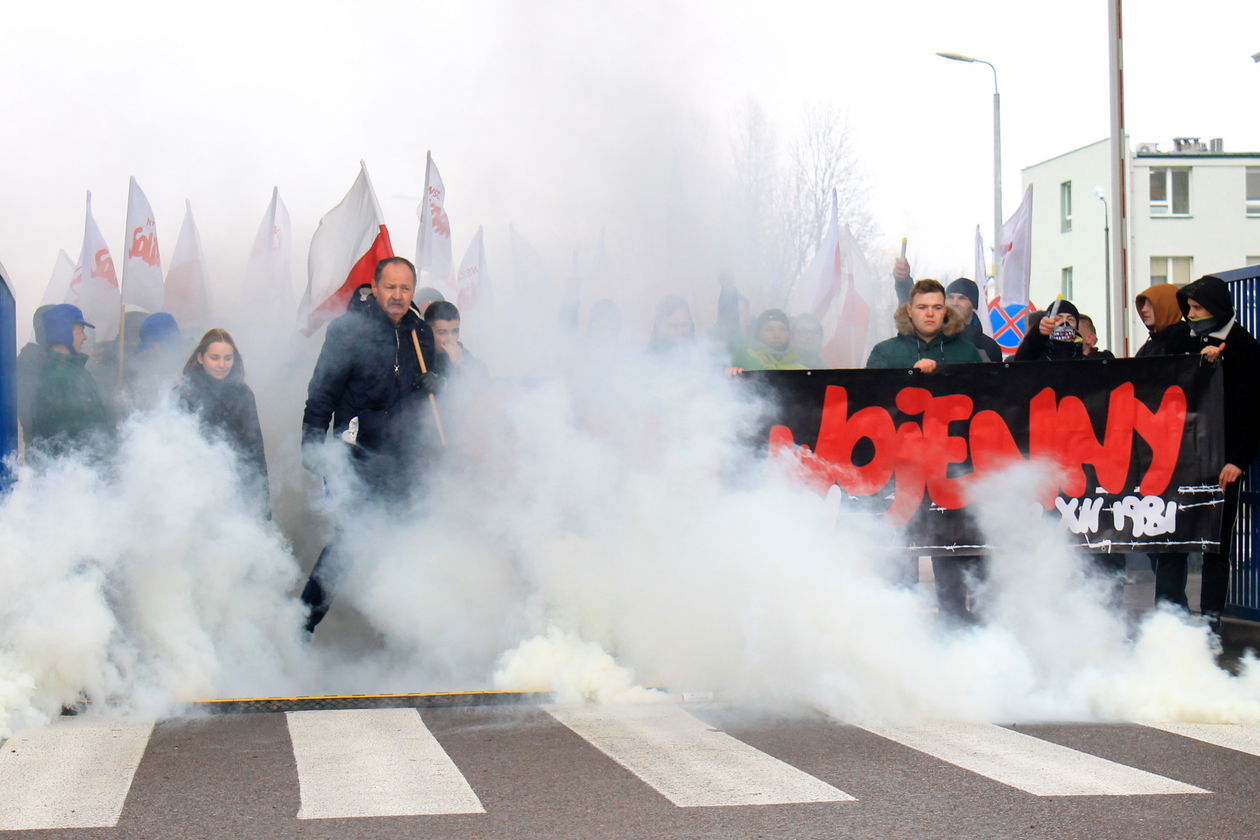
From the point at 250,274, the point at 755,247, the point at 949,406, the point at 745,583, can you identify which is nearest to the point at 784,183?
the point at 755,247

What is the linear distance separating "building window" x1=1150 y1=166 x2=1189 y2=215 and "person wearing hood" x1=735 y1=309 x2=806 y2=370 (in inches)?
1762

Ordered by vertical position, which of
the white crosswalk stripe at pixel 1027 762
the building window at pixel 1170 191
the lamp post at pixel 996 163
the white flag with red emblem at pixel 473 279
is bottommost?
the white crosswalk stripe at pixel 1027 762

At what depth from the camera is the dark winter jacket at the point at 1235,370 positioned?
6887mm

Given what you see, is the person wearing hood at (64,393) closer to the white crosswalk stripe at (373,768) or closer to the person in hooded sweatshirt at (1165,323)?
the white crosswalk stripe at (373,768)

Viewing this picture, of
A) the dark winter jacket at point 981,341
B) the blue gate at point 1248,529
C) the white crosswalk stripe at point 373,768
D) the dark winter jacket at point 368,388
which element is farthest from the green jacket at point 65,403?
the blue gate at point 1248,529

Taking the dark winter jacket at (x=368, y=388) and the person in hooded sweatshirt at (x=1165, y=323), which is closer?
the dark winter jacket at (x=368, y=388)

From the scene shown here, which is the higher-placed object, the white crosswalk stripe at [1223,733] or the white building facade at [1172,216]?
the white building facade at [1172,216]

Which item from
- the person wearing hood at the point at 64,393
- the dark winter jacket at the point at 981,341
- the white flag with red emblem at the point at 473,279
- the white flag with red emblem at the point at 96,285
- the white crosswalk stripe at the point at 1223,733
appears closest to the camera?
the white crosswalk stripe at the point at 1223,733

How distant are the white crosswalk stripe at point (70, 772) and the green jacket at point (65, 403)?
1659mm

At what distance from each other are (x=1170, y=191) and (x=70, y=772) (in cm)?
4942

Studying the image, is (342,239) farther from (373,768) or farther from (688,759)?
(688,759)

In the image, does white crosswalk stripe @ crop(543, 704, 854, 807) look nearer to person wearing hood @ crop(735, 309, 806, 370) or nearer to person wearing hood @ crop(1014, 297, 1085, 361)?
person wearing hood @ crop(735, 309, 806, 370)

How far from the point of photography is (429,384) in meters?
7.03

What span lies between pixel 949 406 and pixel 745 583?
1748mm
